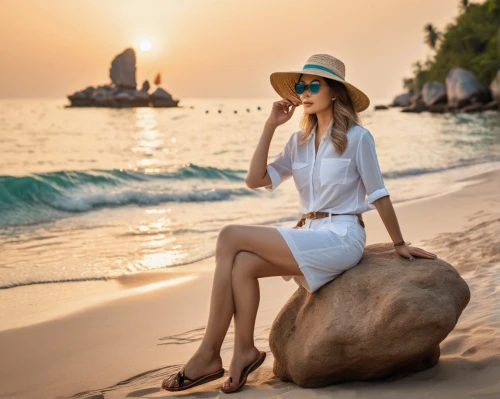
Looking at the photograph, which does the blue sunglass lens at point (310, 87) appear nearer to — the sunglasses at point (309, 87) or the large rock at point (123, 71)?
the sunglasses at point (309, 87)

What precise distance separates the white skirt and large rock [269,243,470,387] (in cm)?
7

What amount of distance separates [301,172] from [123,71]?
100m

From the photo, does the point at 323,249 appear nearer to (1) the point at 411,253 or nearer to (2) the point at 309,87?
(1) the point at 411,253

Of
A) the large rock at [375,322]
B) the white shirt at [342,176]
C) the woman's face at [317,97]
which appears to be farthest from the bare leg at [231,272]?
the woman's face at [317,97]

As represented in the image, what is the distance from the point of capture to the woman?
3.89 meters

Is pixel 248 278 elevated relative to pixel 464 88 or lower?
lower

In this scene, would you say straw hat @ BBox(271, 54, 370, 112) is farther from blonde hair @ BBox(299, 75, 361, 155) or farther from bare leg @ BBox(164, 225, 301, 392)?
bare leg @ BBox(164, 225, 301, 392)

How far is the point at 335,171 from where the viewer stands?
161 inches

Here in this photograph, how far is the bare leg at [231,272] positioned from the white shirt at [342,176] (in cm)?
43

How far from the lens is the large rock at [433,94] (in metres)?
62.3

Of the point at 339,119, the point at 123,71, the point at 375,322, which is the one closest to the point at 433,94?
the point at 123,71

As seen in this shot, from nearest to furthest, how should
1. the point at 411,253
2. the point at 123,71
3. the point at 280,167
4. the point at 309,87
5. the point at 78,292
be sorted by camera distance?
the point at 411,253 < the point at 309,87 < the point at 280,167 < the point at 78,292 < the point at 123,71

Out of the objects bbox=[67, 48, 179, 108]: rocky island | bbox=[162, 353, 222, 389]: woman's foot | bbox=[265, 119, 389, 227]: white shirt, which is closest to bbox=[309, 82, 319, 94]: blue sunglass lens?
bbox=[265, 119, 389, 227]: white shirt

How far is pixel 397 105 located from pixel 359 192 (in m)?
81.0
